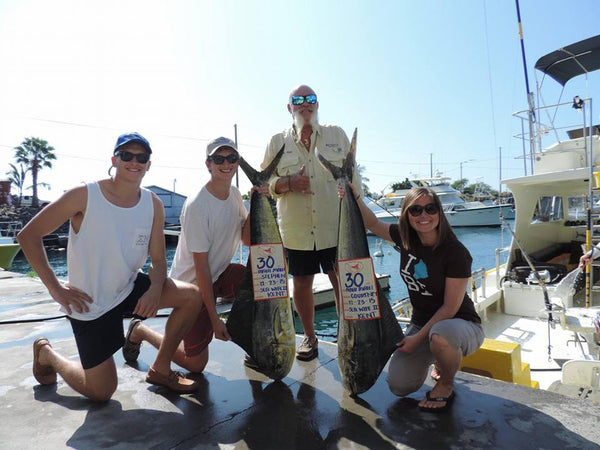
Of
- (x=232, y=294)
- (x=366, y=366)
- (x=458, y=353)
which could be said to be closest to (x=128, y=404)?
(x=232, y=294)

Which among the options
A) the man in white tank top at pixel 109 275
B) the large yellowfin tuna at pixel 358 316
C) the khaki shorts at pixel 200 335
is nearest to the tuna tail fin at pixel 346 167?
the large yellowfin tuna at pixel 358 316

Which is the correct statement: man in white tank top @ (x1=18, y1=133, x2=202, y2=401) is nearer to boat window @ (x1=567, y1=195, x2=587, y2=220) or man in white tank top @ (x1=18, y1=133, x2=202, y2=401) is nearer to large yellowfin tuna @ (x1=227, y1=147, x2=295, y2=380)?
large yellowfin tuna @ (x1=227, y1=147, x2=295, y2=380)

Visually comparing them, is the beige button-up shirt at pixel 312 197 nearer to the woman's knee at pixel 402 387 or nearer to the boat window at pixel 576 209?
the woman's knee at pixel 402 387

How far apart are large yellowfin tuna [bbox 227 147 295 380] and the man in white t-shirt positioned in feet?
0.41

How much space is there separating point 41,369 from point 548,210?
9893 millimetres

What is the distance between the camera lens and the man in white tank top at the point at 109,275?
6.71ft

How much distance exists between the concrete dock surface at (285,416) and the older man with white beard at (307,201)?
577 millimetres

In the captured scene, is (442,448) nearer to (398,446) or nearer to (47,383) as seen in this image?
(398,446)

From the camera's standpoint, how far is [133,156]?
2186 mm

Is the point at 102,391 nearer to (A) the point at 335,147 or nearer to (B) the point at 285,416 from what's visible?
(B) the point at 285,416

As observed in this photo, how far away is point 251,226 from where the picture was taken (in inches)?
92.4

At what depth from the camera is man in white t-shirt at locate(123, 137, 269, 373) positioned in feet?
7.75

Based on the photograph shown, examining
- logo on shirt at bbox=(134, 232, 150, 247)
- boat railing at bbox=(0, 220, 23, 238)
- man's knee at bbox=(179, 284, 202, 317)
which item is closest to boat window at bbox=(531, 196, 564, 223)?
man's knee at bbox=(179, 284, 202, 317)

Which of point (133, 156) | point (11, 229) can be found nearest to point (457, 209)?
point (11, 229)
